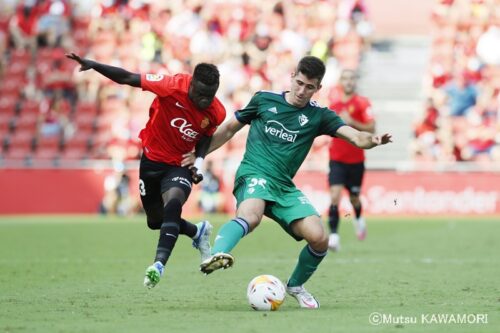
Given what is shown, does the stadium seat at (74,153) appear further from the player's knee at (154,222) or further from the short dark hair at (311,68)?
the short dark hair at (311,68)

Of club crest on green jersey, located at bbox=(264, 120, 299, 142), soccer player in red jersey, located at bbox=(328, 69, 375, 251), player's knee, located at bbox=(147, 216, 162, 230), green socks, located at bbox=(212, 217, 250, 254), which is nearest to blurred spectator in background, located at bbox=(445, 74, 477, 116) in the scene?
soccer player in red jersey, located at bbox=(328, 69, 375, 251)

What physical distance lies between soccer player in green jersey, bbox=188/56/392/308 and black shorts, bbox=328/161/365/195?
291 inches

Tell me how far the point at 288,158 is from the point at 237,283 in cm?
228

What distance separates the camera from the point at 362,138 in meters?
9.01

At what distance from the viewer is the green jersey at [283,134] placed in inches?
368

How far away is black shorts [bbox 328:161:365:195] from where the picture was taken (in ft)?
55.4

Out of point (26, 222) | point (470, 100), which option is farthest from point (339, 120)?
point (470, 100)

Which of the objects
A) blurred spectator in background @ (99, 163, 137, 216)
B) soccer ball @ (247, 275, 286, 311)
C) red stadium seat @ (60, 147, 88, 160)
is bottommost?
blurred spectator in background @ (99, 163, 137, 216)

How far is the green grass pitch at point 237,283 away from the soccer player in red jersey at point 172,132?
2.64 feet

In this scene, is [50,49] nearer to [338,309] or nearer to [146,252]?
[146,252]

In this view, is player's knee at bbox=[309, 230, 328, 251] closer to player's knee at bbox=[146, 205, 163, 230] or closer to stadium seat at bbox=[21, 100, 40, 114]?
player's knee at bbox=[146, 205, 163, 230]

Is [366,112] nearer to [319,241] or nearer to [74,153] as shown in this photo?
[319,241]

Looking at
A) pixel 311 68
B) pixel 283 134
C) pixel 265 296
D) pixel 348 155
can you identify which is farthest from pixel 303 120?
pixel 348 155

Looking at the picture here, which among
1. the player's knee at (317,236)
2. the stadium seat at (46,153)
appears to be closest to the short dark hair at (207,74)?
the player's knee at (317,236)
